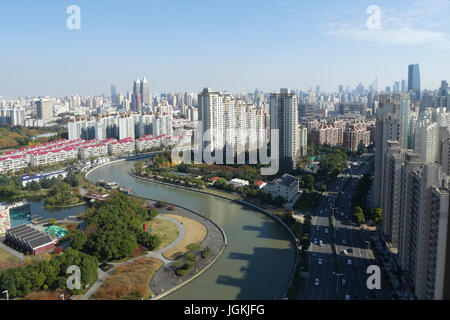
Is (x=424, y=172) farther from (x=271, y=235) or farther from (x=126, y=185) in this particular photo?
(x=126, y=185)

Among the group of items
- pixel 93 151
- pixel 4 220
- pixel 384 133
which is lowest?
pixel 4 220

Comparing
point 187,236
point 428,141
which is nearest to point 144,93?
point 428,141

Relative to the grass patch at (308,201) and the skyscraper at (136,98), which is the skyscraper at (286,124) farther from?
the skyscraper at (136,98)

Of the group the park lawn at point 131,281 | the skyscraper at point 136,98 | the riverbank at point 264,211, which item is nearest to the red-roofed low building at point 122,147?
the riverbank at point 264,211

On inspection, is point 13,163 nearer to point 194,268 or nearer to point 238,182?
point 238,182

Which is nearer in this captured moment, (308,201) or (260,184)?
(308,201)
